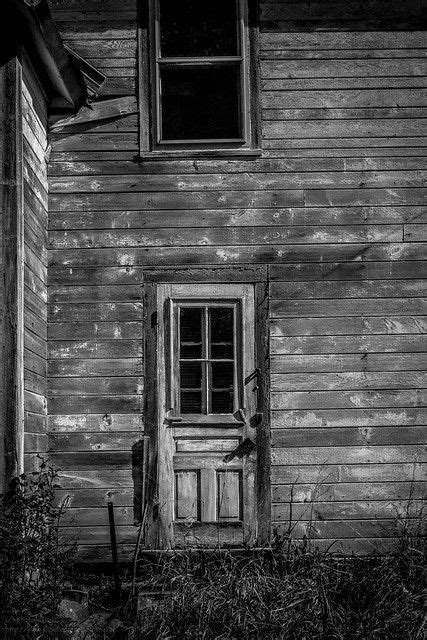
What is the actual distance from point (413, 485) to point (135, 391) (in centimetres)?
258

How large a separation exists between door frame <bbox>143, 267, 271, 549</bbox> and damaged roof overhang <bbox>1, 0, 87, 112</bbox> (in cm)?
177

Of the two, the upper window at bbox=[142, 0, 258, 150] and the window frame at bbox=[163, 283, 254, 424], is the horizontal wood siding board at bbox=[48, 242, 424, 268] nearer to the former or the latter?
the window frame at bbox=[163, 283, 254, 424]

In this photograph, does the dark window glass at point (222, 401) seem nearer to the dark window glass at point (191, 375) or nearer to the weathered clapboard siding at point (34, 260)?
the dark window glass at point (191, 375)

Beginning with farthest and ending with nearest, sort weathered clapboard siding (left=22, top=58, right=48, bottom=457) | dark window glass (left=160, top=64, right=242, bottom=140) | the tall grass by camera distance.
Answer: dark window glass (left=160, top=64, right=242, bottom=140) → weathered clapboard siding (left=22, top=58, right=48, bottom=457) → the tall grass

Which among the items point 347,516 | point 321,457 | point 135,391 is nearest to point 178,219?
point 135,391

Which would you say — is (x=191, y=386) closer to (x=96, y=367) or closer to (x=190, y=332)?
(x=190, y=332)

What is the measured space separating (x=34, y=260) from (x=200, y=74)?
291 centimetres

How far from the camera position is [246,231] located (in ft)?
25.9

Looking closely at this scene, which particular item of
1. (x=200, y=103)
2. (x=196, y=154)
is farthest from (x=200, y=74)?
(x=196, y=154)

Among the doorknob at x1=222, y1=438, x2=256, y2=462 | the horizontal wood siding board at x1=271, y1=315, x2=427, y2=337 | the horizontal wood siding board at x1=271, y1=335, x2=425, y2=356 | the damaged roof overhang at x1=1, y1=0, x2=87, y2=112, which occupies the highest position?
the damaged roof overhang at x1=1, y1=0, x2=87, y2=112

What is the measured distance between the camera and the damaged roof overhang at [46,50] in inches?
258

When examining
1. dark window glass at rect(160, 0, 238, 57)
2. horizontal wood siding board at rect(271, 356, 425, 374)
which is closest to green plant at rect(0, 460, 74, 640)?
horizontal wood siding board at rect(271, 356, 425, 374)

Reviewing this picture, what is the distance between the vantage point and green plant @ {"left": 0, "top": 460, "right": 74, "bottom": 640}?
5.46m

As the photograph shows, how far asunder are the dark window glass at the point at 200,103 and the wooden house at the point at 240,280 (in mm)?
552
